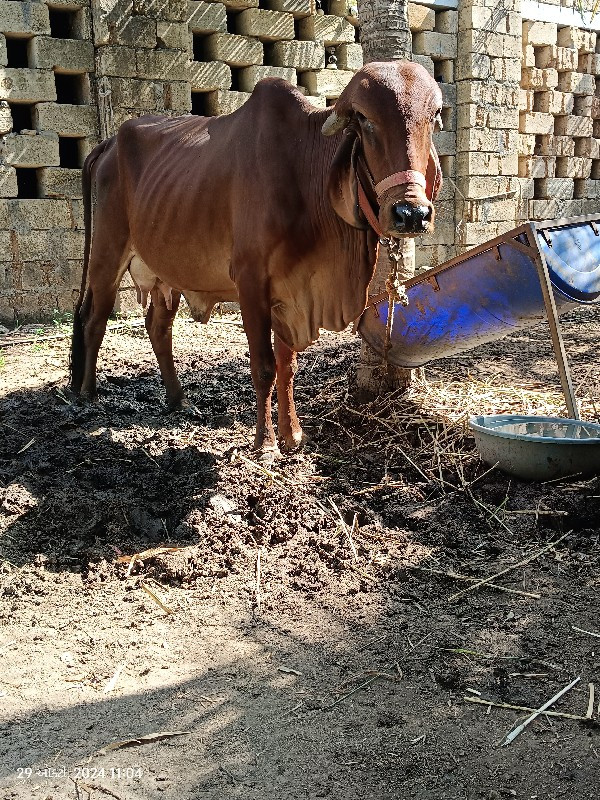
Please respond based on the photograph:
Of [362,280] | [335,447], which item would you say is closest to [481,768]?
[362,280]

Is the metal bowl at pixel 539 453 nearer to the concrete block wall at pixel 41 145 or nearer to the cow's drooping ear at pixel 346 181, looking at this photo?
the cow's drooping ear at pixel 346 181

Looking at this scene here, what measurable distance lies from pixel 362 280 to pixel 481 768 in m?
2.30

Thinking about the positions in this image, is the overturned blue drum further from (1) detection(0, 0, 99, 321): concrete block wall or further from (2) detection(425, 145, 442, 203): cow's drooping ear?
(1) detection(0, 0, 99, 321): concrete block wall

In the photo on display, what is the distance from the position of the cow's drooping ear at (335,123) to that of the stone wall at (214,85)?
473cm

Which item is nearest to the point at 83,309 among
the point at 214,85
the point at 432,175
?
the point at 432,175

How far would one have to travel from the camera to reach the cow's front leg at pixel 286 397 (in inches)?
181

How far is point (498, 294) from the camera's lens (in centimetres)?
448

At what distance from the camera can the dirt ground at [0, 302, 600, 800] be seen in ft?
7.28

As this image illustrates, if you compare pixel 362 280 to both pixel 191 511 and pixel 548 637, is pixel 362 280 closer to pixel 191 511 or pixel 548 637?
pixel 191 511

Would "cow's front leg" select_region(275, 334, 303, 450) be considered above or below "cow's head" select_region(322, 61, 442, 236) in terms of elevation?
below

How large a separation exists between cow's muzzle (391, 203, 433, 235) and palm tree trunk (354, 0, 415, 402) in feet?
5.47

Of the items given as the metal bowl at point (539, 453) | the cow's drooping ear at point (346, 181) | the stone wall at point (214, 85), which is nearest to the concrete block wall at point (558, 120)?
the stone wall at point (214, 85)

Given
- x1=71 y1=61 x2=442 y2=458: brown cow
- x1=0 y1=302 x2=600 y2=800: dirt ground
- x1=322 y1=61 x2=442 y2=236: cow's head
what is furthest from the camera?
x1=71 y1=61 x2=442 y2=458: brown cow

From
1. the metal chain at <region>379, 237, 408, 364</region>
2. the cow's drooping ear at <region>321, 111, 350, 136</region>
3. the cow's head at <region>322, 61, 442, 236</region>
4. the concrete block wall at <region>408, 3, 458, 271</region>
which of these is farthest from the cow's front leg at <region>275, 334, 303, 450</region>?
the concrete block wall at <region>408, 3, 458, 271</region>
